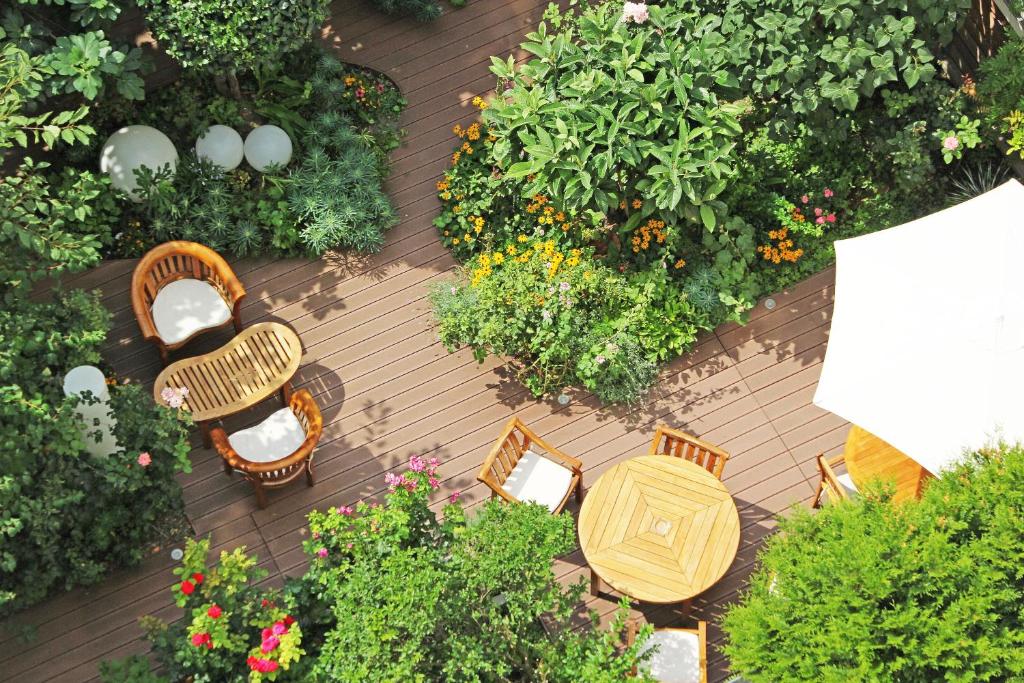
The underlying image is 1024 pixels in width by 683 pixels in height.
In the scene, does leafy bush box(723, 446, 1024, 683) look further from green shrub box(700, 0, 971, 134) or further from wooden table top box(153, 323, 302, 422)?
wooden table top box(153, 323, 302, 422)

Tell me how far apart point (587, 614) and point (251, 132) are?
4.81 metres

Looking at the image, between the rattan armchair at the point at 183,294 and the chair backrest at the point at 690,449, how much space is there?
11.0 feet

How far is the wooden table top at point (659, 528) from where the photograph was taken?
23.4 ft

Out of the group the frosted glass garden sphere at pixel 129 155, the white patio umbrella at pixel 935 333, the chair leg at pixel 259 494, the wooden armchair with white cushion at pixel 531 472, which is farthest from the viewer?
the frosted glass garden sphere at pixel 129 155

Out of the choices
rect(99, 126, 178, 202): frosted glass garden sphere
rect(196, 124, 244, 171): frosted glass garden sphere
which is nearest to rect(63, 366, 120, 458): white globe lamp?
rect(99, 126, 178, 202): frosted glass garden sphere

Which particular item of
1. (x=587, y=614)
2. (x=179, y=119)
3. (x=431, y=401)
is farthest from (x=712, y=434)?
(x=179, y=119)

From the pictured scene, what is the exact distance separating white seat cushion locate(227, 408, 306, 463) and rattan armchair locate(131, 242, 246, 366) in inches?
35.8

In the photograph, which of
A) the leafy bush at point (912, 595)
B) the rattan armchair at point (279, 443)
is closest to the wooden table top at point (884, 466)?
the leafy bush at point (912, 595)

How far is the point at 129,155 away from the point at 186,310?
1399 mm

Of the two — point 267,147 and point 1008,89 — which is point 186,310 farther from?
point 1008,89

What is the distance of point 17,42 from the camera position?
296 inches

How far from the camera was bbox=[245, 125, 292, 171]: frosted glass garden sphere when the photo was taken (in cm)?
878

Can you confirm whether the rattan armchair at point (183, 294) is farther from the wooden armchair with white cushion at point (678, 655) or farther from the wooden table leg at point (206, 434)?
the wooden armchair with white cushion at point (678, 655)

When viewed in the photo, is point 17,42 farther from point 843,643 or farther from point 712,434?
point 843,643
